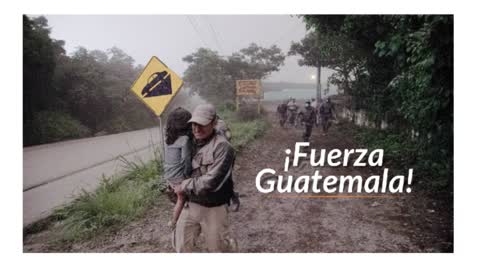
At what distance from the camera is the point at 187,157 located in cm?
232

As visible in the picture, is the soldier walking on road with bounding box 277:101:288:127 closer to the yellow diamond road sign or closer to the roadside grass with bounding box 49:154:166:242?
the yellow diamond road sign

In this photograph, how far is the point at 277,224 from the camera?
3627 mm

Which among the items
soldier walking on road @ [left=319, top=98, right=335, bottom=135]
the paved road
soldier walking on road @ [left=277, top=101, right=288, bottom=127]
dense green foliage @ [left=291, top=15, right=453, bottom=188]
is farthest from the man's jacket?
soldier walking on road @ [left=319, top=98, right=335, bottom=135]

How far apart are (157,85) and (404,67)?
9.89 feet

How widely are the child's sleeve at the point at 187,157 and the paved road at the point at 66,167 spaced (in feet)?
6.97

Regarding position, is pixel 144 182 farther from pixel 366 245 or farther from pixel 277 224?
pixel 366 245

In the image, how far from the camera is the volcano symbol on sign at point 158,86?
4055mm

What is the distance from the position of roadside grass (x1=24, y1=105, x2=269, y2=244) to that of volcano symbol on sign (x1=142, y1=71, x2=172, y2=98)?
1.34 m

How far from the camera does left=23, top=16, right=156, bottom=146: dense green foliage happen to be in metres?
3.58

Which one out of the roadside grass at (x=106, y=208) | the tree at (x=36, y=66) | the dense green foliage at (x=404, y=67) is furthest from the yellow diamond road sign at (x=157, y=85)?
the dense green foliage at (x=404, y=67)

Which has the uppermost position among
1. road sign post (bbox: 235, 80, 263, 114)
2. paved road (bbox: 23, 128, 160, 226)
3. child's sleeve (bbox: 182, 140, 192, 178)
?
road sign post (bbox: 235, 80, 263, 114)

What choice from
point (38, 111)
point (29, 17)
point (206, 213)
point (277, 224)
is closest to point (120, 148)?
point (38, 111)

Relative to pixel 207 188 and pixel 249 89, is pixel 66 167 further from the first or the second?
pixel 207 188

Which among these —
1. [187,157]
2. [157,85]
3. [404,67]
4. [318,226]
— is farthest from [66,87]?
[404,67]
